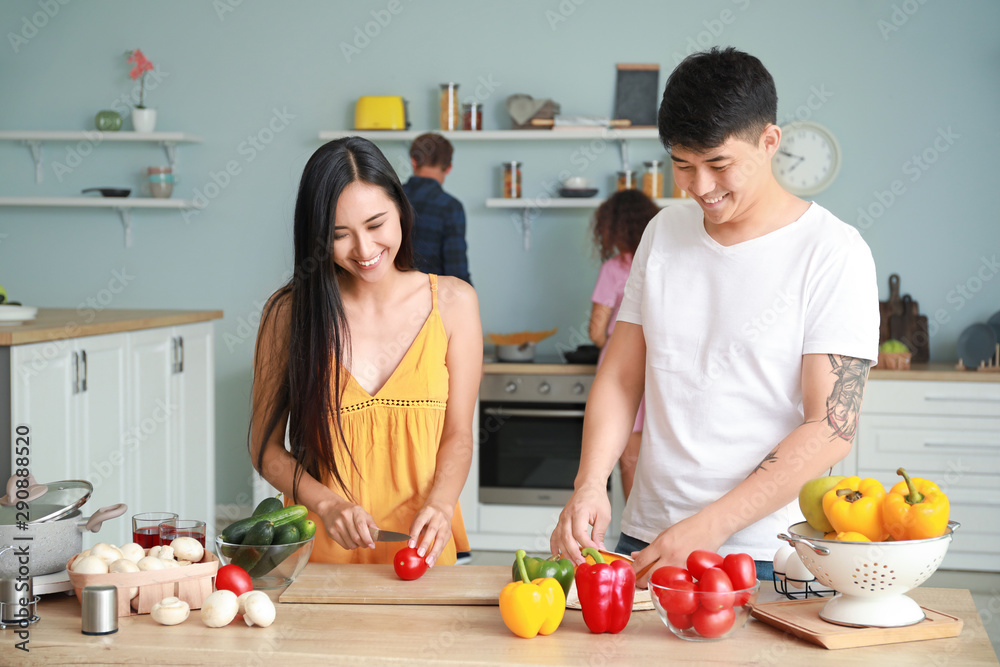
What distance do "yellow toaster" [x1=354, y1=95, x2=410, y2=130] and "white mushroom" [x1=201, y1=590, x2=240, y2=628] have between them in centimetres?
317

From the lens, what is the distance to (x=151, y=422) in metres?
2.88

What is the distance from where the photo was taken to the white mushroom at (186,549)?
3.82ft

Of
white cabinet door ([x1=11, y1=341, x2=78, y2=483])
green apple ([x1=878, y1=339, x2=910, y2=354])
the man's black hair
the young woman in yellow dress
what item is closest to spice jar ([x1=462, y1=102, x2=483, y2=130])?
green apple ([x1=878, y1=339, x2=910, y2=354])

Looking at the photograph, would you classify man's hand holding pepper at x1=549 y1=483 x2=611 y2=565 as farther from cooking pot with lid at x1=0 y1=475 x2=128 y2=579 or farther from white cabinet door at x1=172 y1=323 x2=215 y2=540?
white cabinet door at x1=172 y1=323 x2=215 y2=540

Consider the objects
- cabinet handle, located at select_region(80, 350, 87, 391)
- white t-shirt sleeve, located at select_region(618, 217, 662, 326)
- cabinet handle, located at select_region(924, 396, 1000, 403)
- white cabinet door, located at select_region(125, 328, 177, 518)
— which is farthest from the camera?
cabinet handle, located at select_region(924, 396, 1000, 403)

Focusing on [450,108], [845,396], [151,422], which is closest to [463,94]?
[450,108]

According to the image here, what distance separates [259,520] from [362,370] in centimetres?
42

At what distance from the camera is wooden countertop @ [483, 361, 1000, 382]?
3436 mm

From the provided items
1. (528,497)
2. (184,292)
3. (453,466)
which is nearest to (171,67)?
(184,292)

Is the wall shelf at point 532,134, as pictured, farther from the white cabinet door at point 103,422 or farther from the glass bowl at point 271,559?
the glass bowl at point 271,559

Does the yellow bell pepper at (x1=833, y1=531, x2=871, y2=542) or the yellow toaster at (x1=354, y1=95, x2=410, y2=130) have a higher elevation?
the yellow toaster at (x1=354, y1=95, x2=410, y2=130)

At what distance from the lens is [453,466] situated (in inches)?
59.7

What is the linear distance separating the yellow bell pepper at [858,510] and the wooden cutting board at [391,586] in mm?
455

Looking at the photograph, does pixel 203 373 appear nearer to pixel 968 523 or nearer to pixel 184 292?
pixel 184 292
